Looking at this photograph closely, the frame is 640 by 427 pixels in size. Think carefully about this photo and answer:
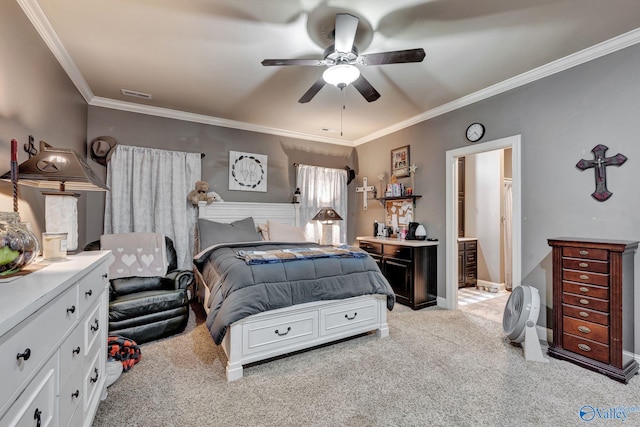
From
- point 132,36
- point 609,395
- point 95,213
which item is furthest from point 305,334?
point 95,213

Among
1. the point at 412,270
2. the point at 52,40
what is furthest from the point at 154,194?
the point at 412,270

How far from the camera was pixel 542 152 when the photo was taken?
2.84 meters

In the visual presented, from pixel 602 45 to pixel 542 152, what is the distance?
0.93 metres

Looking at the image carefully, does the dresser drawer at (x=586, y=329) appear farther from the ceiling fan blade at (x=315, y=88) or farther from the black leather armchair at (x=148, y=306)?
the black leather armchair at (x=148, y=306)

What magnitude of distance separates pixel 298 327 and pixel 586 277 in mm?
2339

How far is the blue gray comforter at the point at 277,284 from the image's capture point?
7.11ft

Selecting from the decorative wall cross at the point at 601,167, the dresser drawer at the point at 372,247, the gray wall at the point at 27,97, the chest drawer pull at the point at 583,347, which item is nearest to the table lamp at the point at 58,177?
the gray wall at the point at 27,97

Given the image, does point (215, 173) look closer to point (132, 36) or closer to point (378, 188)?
point (132, 36)

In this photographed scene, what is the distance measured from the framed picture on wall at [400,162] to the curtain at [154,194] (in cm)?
293

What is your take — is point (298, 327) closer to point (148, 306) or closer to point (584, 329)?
point (148, 306)

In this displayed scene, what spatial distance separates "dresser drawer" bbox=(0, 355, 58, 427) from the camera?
29.8 inches

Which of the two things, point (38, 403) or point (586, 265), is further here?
point (586, 265)

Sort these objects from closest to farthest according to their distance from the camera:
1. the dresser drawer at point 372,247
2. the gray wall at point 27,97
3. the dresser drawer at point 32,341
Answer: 1. the dresser drawer at point 32,341
2. the gray wall at point 27,97
3. the dresser drawer at point 372,247

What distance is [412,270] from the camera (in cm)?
369
